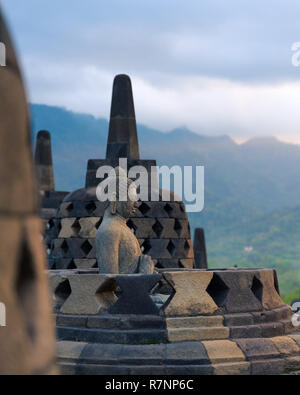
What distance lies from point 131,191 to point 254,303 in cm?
174

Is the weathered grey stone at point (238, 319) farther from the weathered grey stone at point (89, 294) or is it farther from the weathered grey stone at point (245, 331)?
the weathered grey stone at point (89, 294)

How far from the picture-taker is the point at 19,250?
4.82ft

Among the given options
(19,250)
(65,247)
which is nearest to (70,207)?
(65,247)

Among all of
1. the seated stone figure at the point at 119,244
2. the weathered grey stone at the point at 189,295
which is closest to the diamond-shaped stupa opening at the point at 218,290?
the weathered grey stone at the point at 189,295

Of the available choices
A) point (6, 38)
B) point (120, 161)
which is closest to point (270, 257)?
point (120, 161)

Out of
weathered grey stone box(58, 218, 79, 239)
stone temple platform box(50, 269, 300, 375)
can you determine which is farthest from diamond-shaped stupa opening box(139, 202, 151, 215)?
stone temple platform box(50, 269, 300, 375)

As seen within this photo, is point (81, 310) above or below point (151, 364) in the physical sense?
above

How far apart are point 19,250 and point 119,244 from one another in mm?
4389

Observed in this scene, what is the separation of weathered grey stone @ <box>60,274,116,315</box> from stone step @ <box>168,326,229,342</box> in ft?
2.21

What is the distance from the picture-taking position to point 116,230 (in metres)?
5.82

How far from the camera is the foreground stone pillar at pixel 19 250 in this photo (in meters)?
1.39

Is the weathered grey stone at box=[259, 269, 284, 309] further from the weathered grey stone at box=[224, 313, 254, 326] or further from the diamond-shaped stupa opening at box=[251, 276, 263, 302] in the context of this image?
the weathered grey stone at box=[224, 313, 254, 326]

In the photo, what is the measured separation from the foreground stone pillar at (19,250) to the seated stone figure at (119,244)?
419 centimetres
